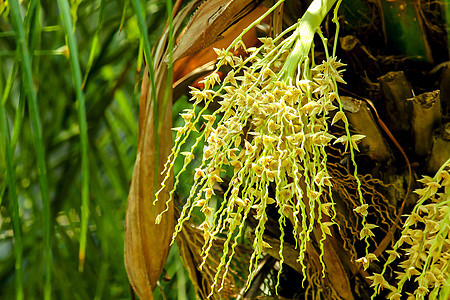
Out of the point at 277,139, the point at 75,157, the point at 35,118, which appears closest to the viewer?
the point at 35,118

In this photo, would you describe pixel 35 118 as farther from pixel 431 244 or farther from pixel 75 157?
pixel 75 157

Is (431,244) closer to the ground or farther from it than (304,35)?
closer to the ground

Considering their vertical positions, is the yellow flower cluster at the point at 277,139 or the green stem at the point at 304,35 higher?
the green stem at the point at 304,35

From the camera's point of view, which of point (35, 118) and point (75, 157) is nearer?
point (35, 118)

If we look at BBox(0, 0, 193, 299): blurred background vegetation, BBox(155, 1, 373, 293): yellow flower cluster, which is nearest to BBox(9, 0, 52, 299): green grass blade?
BBox(155, 1, 373, 293): yellow flower cluster

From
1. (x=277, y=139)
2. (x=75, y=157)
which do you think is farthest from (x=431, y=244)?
(x=75, y=157)

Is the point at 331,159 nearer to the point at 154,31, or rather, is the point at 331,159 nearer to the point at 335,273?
the point at 335,273

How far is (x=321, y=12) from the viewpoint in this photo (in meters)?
0.74

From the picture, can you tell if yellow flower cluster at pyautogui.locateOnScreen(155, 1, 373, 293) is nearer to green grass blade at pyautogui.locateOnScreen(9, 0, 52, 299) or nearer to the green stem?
the green stem

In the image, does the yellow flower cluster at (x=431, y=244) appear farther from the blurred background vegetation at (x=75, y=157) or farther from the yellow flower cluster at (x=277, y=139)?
the blurred background vegetation at (x=75, y=157)

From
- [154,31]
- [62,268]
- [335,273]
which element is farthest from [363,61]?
[62,268]

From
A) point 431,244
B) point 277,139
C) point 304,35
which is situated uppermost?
point 304,35

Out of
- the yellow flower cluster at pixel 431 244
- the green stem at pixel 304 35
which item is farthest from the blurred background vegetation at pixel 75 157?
the yellow flower cluster at pixel 431 244

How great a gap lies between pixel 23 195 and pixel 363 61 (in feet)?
2.56
